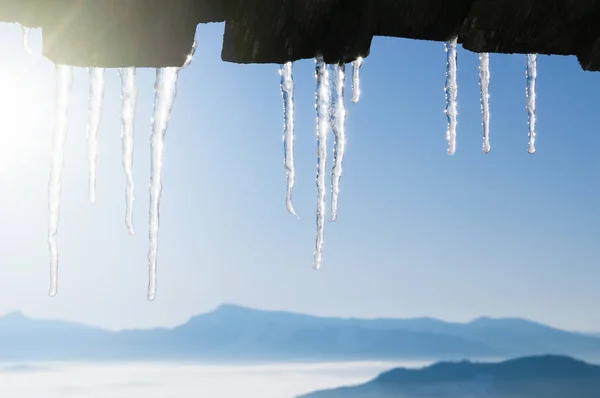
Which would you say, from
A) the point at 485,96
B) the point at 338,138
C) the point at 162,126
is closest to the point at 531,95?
the point at 485,96

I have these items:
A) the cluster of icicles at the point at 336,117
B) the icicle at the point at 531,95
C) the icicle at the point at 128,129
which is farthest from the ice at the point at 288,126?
the icicle at the point at 531,95

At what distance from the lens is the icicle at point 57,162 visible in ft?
10.0

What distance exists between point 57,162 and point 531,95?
2.87m

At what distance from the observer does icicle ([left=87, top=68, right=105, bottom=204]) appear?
3.45m

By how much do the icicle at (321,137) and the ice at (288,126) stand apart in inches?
7.0

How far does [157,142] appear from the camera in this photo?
12.2 ft

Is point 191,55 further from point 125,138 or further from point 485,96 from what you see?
point 485,96

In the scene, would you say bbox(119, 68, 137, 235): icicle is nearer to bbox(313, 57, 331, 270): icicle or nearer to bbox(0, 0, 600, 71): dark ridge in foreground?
bbox(313, 57, 331, 270): icicle

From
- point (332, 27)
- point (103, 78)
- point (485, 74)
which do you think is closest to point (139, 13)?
point (332, 27)

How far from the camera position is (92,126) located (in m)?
3.66

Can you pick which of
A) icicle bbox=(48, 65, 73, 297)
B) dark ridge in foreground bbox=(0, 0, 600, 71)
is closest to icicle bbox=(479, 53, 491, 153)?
dark ridge in foreground bbox=(0, 0, 600, 71)

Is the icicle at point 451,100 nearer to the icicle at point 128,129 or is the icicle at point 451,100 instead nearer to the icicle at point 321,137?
the icicle at point 321,137

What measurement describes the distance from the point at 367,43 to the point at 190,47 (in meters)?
0.56

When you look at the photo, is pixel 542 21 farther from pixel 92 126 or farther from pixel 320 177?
pixel 92 126
